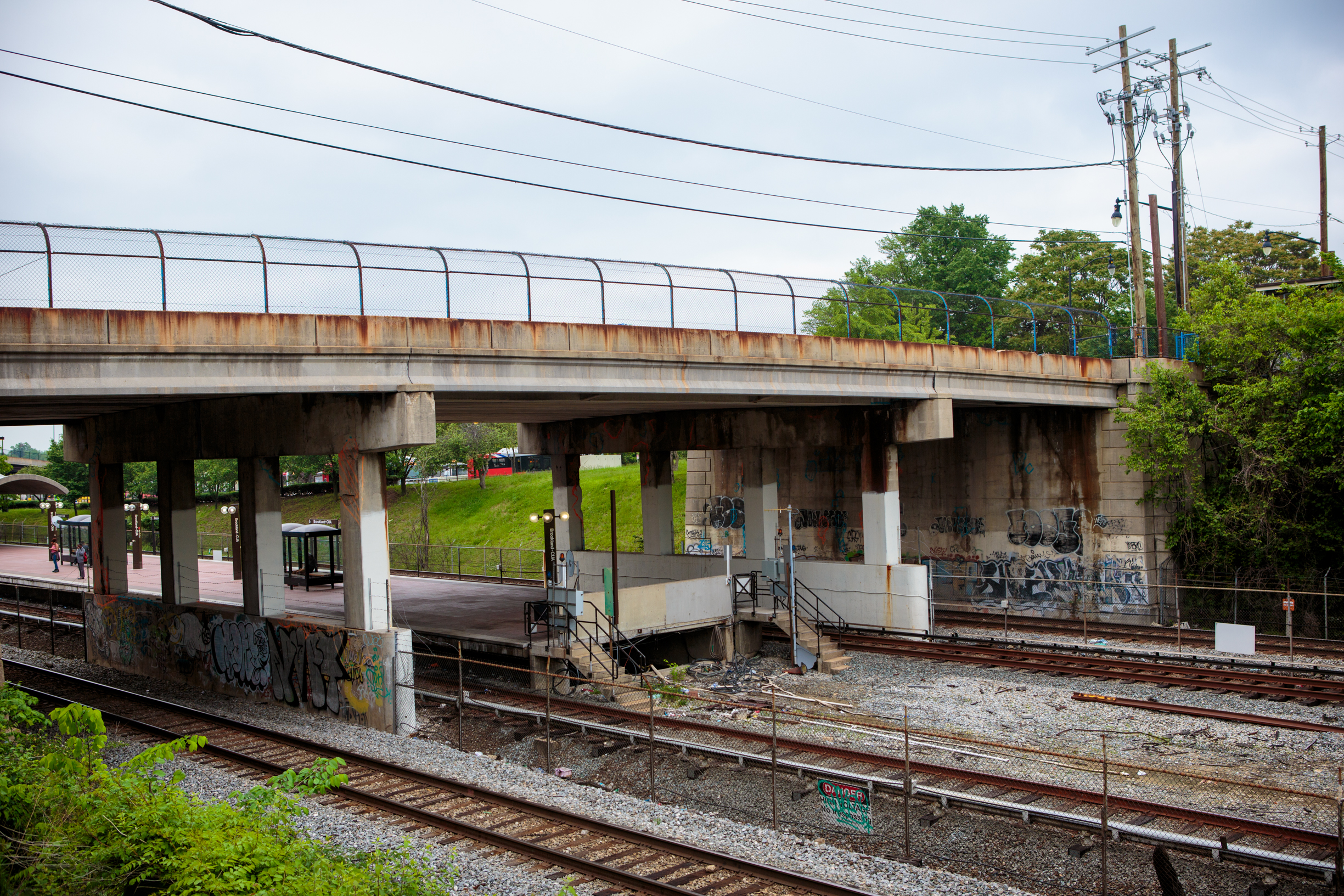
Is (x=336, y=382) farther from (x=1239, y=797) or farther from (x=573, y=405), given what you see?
(x=1239, y=797)

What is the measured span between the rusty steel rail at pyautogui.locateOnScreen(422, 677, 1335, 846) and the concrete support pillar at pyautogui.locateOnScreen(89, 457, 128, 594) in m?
11.5

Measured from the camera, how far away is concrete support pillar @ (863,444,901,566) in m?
26.8

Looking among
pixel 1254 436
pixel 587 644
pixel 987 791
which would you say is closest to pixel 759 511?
pixel 587 644

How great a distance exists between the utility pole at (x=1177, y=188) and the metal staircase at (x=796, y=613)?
14.7 metres

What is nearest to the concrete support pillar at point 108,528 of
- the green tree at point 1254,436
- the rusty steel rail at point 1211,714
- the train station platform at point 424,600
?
the train station platform at point 424,600

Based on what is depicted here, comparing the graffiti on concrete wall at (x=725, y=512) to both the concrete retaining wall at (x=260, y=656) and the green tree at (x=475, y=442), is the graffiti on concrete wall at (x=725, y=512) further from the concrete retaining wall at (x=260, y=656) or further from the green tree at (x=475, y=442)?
the green tree at (x=475, y=442)

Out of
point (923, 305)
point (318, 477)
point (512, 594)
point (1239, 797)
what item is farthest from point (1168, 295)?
point (318, 477)

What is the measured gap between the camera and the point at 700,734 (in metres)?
16.8

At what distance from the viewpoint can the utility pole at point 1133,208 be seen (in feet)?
97.0

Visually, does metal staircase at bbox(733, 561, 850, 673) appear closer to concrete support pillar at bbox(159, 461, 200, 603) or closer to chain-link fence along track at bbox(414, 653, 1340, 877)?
chain-link fence along track at bbox(414, 653, 1340, 877)

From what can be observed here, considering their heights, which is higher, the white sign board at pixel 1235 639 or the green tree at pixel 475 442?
the green tree at pixel 475 442

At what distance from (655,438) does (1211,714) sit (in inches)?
682

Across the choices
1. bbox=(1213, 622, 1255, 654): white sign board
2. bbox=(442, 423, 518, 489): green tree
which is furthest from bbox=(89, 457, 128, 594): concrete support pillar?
bbox=(442, 423, 518, 489): green tree

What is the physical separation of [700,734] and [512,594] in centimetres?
1687
